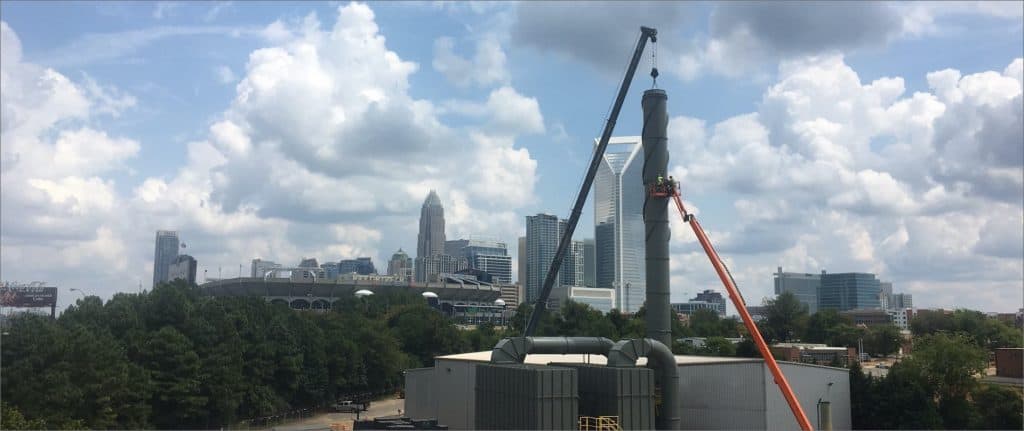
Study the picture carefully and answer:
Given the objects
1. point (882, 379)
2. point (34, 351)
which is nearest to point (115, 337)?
point (34, 351)

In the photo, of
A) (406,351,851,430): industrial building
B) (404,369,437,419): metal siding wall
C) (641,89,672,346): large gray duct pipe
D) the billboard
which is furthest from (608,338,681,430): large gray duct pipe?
the billboard

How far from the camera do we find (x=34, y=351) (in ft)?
158

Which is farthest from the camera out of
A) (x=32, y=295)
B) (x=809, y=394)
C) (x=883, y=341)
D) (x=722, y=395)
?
(x=32, y=295)

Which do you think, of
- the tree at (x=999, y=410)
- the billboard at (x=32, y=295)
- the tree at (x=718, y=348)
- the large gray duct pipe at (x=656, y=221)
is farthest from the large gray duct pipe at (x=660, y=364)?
the billboard at (x=32, y=295)

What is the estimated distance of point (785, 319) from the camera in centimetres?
14975

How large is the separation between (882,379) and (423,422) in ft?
111

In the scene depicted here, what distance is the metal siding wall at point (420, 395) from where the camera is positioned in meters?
58.7

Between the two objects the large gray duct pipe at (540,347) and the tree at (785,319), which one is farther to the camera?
the tree at (785,319)

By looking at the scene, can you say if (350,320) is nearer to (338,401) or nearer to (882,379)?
(338,401)

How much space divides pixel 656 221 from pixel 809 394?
48.3 ft

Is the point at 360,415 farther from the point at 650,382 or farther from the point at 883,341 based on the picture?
the point at 883,341

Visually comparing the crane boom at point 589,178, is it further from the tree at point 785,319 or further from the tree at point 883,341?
the tree at point 785,319

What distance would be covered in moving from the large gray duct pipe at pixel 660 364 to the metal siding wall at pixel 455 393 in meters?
13.2

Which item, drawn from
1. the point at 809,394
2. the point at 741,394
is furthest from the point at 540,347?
the point at 809,394
